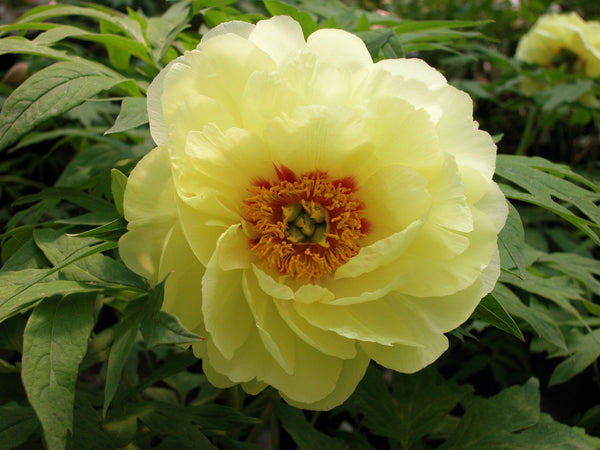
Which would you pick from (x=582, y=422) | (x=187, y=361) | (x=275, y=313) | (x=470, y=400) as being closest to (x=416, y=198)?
(x=275, y=313)

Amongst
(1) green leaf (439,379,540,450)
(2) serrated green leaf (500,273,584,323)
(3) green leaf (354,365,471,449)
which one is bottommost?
(3) green leaf (354,365,471,449)

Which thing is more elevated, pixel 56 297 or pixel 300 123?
pixel 300 123

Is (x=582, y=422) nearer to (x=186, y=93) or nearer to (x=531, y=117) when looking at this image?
(x=186, y=93)

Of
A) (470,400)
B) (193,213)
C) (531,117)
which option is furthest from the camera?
(531,117)

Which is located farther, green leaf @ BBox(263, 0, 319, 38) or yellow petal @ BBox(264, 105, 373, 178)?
green leaf @ BBox(263, 0, 319, 38)

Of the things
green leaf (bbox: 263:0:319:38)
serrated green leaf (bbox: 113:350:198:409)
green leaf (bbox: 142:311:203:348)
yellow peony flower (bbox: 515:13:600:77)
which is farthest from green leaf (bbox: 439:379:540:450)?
yellow peony flower (bbox: 515:13:600:77)

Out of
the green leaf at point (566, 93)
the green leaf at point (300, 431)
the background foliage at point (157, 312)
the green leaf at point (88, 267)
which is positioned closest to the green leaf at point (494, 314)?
the background foliage at point (157, 312)

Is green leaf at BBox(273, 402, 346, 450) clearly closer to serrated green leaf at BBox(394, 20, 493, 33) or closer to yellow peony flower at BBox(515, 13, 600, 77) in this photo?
serrated green leaf at BBox(394, 20, 493, 33)
